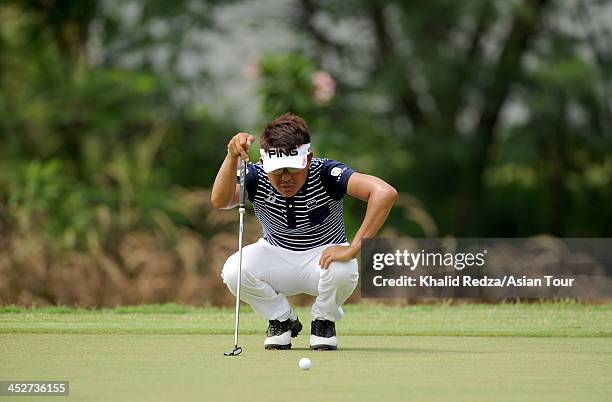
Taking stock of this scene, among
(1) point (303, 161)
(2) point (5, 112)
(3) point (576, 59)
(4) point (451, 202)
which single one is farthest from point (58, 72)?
(1) point (303, 161)

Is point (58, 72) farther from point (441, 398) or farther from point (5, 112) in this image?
point (441, 398)

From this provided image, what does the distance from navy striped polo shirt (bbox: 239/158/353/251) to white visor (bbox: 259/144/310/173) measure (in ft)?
0.72

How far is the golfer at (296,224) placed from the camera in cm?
670

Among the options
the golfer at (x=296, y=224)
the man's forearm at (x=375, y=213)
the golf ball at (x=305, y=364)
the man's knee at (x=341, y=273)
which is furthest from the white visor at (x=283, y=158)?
the golf ball at (x=305, y=364)

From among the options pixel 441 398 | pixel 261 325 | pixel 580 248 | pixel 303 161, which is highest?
pixel 580 248

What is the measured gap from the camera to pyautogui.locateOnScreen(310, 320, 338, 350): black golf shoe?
6.87 metres

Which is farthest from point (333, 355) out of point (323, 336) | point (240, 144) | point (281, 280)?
point (240, 144)

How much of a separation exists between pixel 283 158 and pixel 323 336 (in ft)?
3.16

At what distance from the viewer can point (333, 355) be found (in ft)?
21.4

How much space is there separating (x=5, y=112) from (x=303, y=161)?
13.5m

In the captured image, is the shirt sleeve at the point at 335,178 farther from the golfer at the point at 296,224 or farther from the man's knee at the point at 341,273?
the man's knee at the point at 341,273

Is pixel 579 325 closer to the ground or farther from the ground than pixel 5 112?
closer to the ground

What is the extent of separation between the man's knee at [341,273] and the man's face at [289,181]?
0.43 meters

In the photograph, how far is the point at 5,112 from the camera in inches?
765
